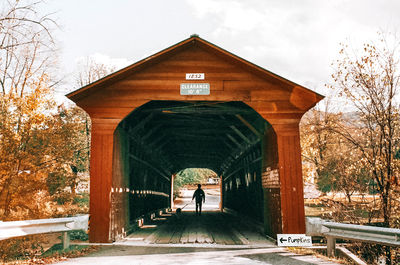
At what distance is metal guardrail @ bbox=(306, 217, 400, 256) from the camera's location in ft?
16.2

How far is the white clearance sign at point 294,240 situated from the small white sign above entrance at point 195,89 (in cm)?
343

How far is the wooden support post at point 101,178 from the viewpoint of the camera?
7.12m

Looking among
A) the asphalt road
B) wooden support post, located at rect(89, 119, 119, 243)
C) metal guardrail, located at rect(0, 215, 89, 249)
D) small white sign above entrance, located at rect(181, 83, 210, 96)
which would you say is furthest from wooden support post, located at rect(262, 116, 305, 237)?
metal guardrail, located at rect(0, 215, 89, 249)

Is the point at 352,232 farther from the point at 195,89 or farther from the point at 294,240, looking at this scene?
the point at 195,89

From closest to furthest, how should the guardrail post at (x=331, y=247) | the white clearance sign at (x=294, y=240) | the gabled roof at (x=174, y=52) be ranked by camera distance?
the guardrail post at (x=331, y=247) → the white clearance sign at (x=294, y=240) → the gabled roof at (x=174, y=52)

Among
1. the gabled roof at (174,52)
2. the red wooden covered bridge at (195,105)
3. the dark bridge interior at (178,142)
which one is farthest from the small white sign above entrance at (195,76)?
the dark bridge interior at (178,142)

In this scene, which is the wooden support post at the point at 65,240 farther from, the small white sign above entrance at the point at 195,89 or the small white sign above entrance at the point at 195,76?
the small white sign above entrance at the point at 195,76

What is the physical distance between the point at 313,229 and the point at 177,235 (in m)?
3.79

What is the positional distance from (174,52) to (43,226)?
14.6 ft

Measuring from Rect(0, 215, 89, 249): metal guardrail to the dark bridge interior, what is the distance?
926 millimetres

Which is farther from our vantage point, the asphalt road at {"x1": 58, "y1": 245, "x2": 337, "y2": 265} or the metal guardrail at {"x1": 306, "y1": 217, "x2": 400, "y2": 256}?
the asphalt road at {"x1": 58, "y1": 245, "x2": 337, "y2": 265}

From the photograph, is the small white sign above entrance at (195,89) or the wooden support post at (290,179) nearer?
the wooden support post at (290,179)

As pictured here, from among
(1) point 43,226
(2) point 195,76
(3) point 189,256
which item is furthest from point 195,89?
A: (1) point 43,226

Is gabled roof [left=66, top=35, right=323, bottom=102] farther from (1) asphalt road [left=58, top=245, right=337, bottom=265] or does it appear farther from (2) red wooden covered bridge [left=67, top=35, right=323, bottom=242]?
(1) asphalt road [left=58, top=245, right=337, bottom=265]
